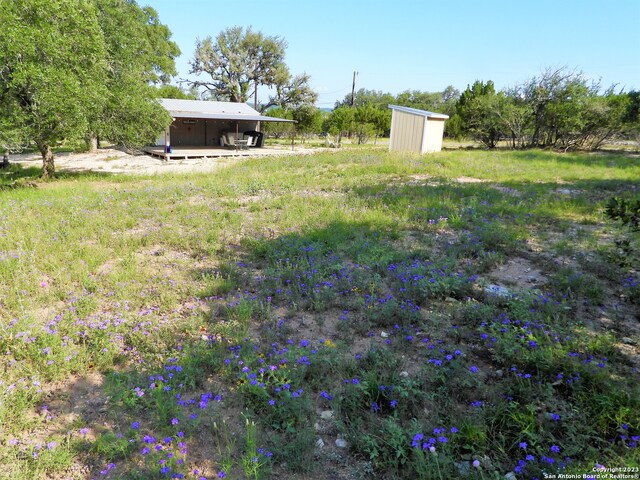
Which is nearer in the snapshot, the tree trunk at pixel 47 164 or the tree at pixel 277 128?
the tree trunk at pixel 47 164

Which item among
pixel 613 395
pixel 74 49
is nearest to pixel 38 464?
pixel 613 395

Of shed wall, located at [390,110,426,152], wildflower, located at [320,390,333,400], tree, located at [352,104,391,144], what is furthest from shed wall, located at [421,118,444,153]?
wildflower, located at [320,390,333,400]

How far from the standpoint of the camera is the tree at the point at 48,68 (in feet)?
29.6

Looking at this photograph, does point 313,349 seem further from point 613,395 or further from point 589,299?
point 589,299

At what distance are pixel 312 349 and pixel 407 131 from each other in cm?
1993

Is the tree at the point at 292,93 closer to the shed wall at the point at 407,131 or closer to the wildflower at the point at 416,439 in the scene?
the shed wall at the point at 407,131

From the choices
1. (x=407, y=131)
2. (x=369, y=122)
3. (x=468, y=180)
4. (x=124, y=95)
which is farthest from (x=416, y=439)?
(x=369, y=122)

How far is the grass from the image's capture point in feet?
6.95

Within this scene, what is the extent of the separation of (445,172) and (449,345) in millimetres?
10315

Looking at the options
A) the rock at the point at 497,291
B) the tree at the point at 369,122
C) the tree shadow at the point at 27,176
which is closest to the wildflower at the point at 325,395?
the rock at the point at 497,291

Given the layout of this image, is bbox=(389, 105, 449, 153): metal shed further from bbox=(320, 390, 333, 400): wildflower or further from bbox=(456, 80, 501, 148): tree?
bbox=(320, 390, 333, 400): wildflower

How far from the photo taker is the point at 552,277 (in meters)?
4.20

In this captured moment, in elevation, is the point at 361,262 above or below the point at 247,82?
below

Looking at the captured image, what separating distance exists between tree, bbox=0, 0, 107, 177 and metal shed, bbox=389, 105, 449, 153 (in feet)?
48.8
